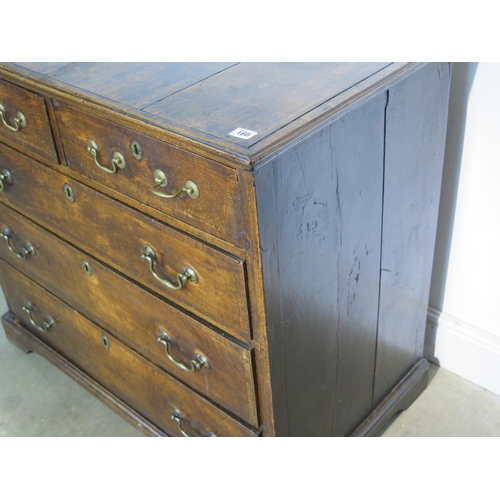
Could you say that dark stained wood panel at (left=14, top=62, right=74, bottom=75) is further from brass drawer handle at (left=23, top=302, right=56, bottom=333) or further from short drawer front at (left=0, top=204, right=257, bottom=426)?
brass drawer handle at (left=23, top=302, right=56, bottom=333)

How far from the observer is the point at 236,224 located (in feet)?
3.75

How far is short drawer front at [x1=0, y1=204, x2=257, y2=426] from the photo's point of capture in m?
1.38

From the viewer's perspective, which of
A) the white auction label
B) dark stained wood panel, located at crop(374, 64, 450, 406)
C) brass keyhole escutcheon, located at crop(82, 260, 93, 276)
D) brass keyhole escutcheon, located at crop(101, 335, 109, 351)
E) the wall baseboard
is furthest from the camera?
the wall baseboard

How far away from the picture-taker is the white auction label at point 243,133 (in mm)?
1088

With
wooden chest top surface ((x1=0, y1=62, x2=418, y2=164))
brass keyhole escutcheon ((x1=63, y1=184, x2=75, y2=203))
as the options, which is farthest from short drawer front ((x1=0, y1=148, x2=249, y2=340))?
wooden chest top surface ((x1=0, y1=62, x2=418, y2=164))

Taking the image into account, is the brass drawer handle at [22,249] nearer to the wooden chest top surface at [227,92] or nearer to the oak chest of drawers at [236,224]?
the oak chest of drawers at [236,224]

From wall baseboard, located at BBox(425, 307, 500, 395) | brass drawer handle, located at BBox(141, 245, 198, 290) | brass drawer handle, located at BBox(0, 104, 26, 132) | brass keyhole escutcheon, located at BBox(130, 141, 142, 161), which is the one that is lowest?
wall baseboard, located at BBox(425, 307, 500, 395)

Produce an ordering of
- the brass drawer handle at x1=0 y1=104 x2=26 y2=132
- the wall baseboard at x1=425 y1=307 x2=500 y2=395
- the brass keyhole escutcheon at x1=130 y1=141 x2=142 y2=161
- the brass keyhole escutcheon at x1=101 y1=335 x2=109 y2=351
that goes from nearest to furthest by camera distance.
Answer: the brass keyhole escutcheon at x1=130 y1=141 x2=142 y2=161 → the brass drawer handle at x1=0 y1=104 x2=26 y2=132 → the brass keyhole escutcheon at x1=101 y1=335 x2=109 y2=351 → the wall baseboard at x1=425 y1=307 x2=500 y2=395

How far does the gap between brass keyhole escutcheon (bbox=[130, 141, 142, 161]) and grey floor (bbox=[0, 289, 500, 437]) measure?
0.89 m

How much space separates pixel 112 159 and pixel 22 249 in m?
0.62

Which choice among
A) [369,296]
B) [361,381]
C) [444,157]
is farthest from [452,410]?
[444,157]

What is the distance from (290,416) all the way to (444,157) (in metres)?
0.74

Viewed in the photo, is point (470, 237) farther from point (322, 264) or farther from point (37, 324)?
point (37, 324)

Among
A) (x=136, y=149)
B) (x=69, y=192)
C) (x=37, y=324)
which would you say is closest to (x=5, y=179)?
(x=69, y=192)
